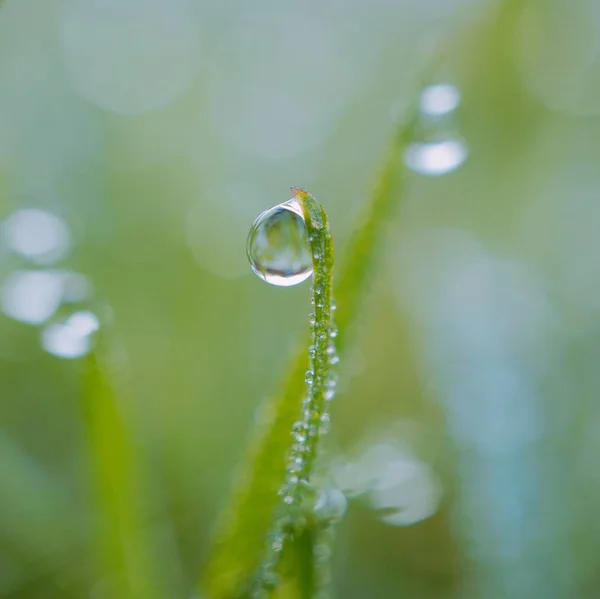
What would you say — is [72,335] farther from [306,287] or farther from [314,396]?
[306,287]

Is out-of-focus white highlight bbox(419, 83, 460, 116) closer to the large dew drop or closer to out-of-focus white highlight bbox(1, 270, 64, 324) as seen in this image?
the large dew drop

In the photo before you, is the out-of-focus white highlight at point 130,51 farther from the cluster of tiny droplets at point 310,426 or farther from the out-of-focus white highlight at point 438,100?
the cluster of tiny droplets at point 310,426

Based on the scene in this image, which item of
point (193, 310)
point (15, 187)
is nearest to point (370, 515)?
point (193, 310)

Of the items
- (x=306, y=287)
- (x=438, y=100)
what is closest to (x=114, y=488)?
(x=438, y=100)

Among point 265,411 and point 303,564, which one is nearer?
point 303,564

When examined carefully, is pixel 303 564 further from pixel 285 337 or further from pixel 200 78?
pixel 200 78

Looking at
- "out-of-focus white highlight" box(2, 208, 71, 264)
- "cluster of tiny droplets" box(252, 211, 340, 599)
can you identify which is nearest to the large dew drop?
"cluster of tiny droplets" box(252, 211, 340, 599)
